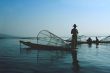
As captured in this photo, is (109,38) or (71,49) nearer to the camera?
(71,49)

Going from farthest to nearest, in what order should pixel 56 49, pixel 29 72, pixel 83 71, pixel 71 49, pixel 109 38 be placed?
pixel 109 38, pixel 56 49, pixel 71 49, pixel 83 71, pixel 29 72

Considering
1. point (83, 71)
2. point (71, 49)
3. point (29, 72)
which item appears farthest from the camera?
point (71, 49)

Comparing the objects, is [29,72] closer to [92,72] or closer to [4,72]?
[4,72]

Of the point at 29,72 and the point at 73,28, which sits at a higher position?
the point at 73,28

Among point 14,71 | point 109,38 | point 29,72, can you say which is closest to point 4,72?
point 14,71

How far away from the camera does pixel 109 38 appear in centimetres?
4822

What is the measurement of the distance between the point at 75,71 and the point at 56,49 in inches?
563

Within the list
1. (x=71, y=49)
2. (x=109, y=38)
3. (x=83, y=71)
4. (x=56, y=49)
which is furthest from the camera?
(x=109, y=38)

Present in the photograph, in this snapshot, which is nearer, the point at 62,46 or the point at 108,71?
the point at 108,71

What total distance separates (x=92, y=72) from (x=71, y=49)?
12.8 metres

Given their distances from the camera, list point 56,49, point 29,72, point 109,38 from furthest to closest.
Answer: point 109,38
point 56,49
point 29,72

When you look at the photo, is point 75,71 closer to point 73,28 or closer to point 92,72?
A: point 92,72

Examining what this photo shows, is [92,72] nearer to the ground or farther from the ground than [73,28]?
nearer to the ground

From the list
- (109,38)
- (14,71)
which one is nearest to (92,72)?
(14,71)
